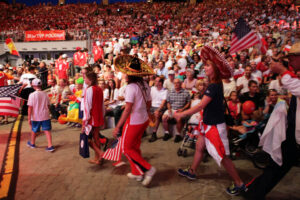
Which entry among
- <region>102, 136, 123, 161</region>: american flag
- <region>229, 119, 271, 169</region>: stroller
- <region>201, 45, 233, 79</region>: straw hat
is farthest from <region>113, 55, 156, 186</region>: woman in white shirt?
<region>229, 119, 271, 169</region>: stroller

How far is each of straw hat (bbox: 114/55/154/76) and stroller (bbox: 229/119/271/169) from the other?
→ 6.97 feet

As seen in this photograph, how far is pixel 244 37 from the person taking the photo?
6258mm

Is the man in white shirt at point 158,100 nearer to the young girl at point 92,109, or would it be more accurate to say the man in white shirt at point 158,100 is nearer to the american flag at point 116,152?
the young girl at point 92,109

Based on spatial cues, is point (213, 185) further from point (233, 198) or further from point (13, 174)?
point (13, 174)

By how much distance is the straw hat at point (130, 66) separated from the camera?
11.5 feet

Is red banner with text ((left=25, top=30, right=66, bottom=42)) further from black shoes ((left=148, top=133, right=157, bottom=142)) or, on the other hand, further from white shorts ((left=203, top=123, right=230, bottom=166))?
white shorts ((left=203, top=123, right=230, bottom=166))

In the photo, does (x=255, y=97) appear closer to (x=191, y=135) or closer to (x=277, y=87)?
(x=277, y=87)

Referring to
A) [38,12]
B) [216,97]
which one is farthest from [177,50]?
[38,12]

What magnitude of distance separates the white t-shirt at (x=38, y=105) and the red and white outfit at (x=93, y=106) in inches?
57.0

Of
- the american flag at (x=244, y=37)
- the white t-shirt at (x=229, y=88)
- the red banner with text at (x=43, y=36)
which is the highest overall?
the red banner with text at (x=43, y=36)

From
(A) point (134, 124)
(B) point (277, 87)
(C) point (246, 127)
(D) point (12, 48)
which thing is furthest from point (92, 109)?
(D) point (12, 48)

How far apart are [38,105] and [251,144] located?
169 inches

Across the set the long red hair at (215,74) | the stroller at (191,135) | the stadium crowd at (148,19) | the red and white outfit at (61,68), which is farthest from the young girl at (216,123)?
the stadium crowd at (148,19)

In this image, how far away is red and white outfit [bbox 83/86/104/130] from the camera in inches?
161
